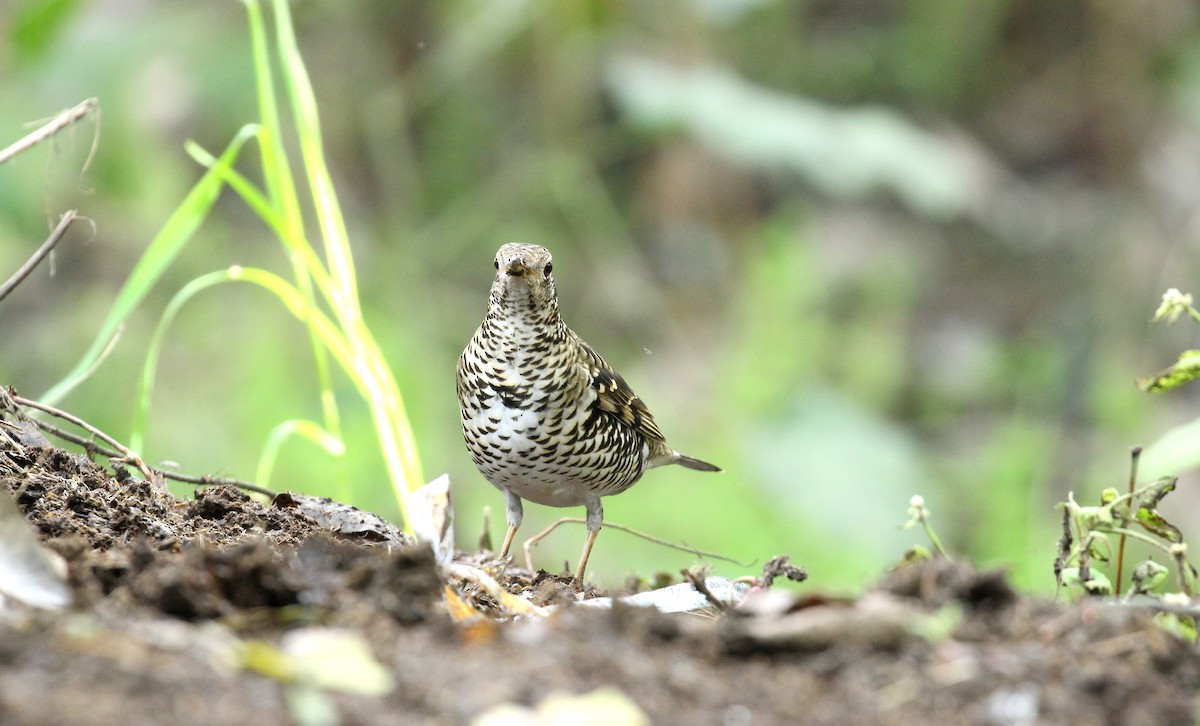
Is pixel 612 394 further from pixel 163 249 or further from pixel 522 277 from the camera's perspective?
pixel 163 249

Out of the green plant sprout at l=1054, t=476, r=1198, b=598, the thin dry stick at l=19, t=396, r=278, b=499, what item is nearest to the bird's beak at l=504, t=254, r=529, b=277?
the thin dry stick at l=19, t=396, r=278, b=499

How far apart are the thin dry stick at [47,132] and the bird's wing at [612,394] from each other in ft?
5.26

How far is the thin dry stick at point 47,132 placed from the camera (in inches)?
107

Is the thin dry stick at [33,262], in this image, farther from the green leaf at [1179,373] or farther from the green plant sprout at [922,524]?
the green leaf at [1179,373]

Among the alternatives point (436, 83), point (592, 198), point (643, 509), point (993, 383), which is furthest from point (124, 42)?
point (993, 383)

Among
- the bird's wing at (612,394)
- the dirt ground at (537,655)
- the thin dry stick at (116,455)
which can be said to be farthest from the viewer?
the bird's wing at (612,394)

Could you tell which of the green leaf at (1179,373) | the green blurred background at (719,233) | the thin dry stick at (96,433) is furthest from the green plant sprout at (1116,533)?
the green blurred background at (719,233)

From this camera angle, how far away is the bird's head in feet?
11.7

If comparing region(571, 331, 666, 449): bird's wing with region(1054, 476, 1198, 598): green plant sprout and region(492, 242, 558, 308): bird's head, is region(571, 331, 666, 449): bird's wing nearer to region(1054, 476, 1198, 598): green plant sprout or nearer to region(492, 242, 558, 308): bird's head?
region(492, 242, 558, 308): bird's head

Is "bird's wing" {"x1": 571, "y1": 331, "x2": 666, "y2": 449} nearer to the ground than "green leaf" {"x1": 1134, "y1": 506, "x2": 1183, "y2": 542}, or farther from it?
farther from it

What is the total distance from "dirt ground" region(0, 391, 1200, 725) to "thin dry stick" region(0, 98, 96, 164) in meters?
1.02

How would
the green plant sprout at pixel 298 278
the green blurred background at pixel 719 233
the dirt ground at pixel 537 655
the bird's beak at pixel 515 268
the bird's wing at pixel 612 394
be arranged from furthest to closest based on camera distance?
the green blurred background at pixel 719 233 < the bird's wing at pixel 612 394 < the bird's beak at pixel 515 268 < the green plant sprout at pixel 298 278 < the dirt ground at pixel 537 655

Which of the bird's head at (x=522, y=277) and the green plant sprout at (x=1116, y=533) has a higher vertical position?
the bird's head at (x=522, y=277)

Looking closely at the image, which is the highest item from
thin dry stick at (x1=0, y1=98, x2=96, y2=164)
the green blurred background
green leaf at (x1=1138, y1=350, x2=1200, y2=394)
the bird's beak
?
the green blurred background
